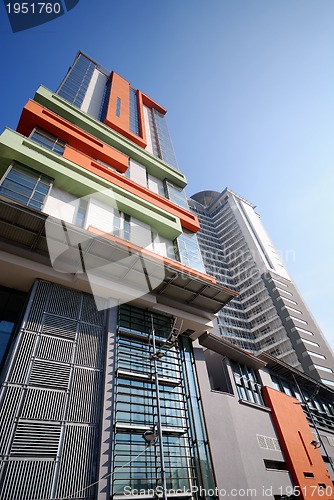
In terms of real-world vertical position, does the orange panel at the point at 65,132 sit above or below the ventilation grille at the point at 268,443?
above

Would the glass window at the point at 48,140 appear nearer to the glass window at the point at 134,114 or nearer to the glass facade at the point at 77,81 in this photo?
the glass facade at the point at 77,81

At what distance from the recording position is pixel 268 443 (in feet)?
53.2

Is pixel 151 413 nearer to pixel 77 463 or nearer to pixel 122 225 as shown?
pixel 77 463

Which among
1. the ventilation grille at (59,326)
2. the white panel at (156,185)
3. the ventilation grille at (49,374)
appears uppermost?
the white panel at (156,185)

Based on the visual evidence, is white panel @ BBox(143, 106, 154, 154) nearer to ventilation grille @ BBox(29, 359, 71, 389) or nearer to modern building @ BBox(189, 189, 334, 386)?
ventilation grille @ BBox(29, 359, 71, 389)

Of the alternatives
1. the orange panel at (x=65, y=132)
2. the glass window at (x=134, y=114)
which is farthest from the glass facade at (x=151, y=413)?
the glass window at (x=134, y=114)

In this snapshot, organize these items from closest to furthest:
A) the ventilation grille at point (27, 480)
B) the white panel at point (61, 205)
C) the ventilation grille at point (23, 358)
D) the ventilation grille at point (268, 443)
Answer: the ventilation grille at point (27, 480), the ventilation grille at point (23, 358), the white panel at point (61, 205), the ventilation grille at point (268, 443)

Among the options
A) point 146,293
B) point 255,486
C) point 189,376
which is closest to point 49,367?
point 146,293

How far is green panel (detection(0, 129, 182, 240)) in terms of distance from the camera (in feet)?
48.0

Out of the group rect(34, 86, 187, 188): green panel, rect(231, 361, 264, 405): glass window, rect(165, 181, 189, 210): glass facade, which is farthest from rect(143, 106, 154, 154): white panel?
rect(231, 361, 264, 405): glass window

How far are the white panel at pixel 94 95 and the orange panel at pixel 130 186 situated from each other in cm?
1424

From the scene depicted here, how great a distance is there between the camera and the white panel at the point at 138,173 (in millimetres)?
24203

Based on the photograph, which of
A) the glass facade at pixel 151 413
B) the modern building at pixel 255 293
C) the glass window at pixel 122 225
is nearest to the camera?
the glass facade at pixel 151 413

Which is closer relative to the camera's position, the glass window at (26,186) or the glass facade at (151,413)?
the glass facade at (151,413)
